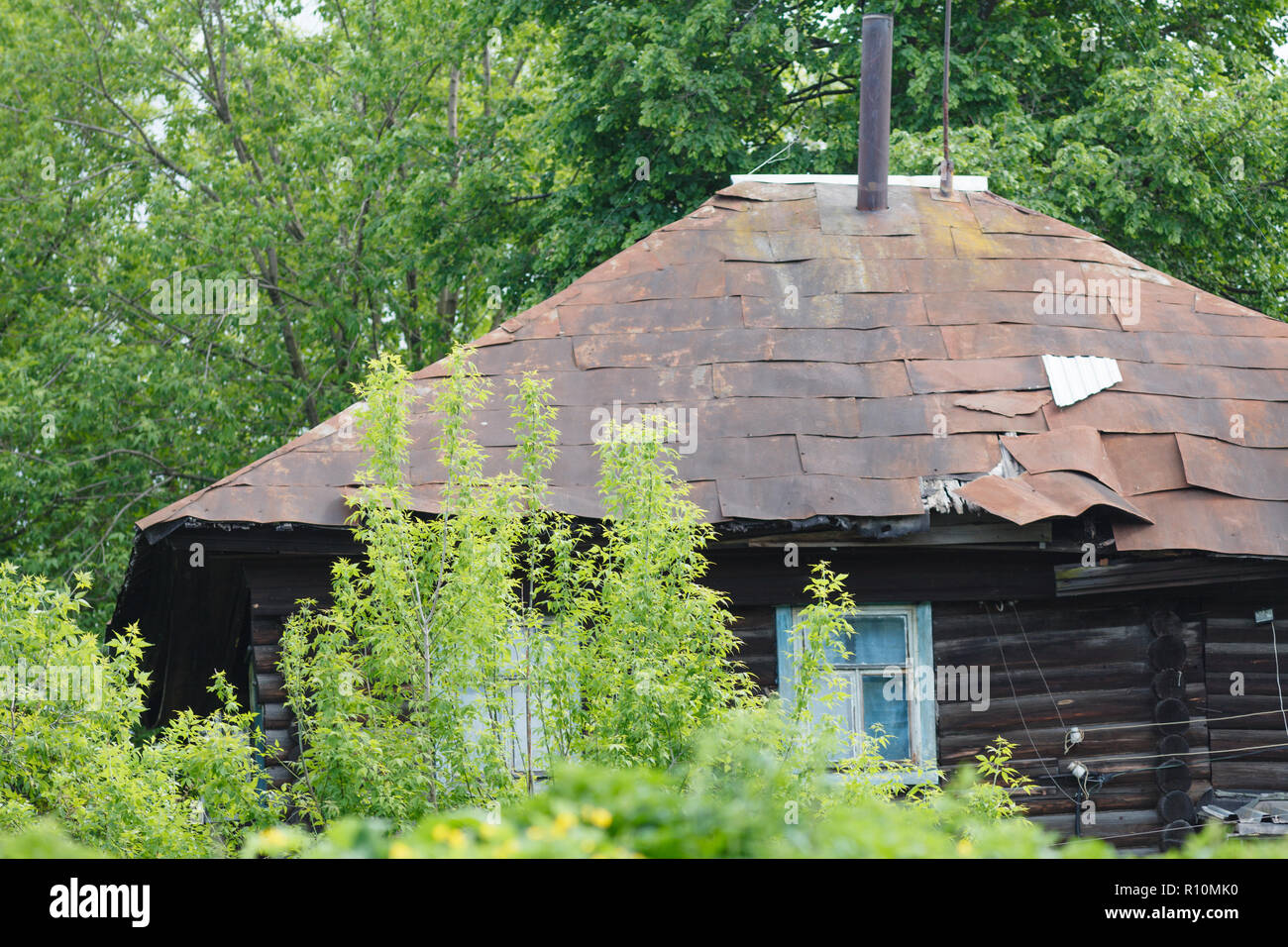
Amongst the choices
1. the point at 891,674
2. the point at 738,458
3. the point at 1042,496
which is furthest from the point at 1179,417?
the point at 738,458

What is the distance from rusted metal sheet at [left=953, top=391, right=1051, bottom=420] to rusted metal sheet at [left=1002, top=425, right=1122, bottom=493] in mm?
203

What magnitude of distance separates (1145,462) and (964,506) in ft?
4.81

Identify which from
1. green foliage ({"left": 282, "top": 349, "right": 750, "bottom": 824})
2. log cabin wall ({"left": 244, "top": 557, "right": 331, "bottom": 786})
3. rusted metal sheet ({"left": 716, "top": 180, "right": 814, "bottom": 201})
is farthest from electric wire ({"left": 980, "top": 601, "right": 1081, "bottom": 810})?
log cabin wall ({"left": 244, "top": 557, "right": 331, "bottom": 786})

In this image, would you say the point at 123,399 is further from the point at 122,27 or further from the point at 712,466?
the point at 712,466

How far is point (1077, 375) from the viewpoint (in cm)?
917

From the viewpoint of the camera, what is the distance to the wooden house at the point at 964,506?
26.8 feet

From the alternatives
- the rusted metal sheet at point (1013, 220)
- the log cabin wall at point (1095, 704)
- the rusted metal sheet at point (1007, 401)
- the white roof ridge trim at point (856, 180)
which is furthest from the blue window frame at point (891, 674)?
the white roof ridge trim at point (856, 180)

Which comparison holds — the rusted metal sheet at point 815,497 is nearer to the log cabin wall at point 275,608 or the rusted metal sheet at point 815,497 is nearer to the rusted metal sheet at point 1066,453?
the rusted metal sheet at point 1066,453

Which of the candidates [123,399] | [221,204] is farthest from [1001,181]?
[123,399]

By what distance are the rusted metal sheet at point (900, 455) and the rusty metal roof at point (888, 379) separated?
0.05 ft

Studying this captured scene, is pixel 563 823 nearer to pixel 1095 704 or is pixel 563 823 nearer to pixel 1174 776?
pixel 1095 704

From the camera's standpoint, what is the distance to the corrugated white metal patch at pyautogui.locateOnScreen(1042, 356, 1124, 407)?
9.00 metres

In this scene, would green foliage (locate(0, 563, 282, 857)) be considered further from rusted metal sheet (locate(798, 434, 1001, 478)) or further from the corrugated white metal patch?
the corrugated white metal patch

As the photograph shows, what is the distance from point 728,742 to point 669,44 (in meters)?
11.3
